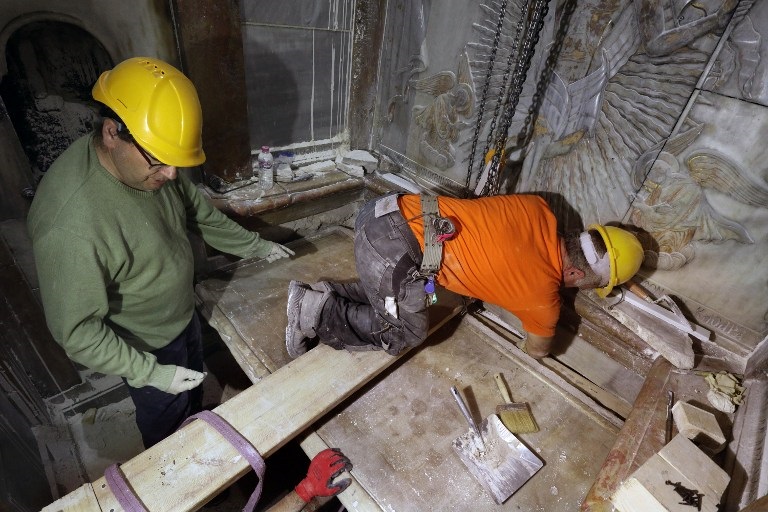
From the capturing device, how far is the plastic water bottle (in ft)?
12.9

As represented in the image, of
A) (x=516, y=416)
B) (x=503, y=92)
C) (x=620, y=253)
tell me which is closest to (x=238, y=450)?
(x=516, y=416)

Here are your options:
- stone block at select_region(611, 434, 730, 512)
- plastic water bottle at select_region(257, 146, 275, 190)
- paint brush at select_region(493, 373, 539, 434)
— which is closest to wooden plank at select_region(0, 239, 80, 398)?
plastic water bottle at select_region(257, 146, 275, 190)

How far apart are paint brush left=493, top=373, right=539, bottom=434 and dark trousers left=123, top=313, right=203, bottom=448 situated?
225cm

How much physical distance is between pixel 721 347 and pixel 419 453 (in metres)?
2.36

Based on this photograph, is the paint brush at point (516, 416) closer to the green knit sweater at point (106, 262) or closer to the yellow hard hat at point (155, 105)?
the green knit sweater at point (106, 262)

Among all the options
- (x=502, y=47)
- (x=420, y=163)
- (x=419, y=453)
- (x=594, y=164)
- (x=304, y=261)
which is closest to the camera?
(x=419, y=453)

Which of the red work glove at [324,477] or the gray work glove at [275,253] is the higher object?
the gray work glove at [275,253]

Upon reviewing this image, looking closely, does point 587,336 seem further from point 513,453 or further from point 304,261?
point 304,261

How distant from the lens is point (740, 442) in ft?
6.71

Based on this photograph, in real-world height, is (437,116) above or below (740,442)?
above

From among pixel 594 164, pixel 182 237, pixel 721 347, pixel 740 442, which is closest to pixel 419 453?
pixel 740 442

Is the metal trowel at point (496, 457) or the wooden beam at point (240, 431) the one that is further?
the metal trowel at point (496, 457)

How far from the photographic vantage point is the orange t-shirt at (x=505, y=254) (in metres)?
2.45

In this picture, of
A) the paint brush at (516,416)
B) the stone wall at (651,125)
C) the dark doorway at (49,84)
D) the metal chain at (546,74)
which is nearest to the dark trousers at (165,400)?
the dark doorway at (49,84)
